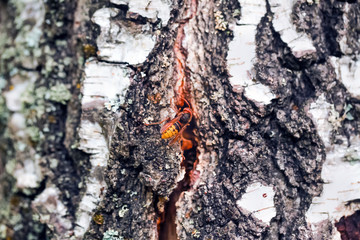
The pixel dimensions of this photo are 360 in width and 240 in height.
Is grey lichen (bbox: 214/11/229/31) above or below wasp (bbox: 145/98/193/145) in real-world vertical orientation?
above

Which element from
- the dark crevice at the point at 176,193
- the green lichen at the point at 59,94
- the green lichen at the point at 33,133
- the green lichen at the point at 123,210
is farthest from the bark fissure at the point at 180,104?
the green lichen at the point at 33,133

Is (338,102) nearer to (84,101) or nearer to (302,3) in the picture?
(302,3)

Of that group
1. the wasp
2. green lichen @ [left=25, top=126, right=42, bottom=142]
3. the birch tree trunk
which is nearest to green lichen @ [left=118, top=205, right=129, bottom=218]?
the birch tree trunk

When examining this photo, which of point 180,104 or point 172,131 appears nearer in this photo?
point 172,131

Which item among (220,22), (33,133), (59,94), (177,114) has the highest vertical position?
(220,22)

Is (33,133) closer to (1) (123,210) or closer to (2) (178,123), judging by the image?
(1) (123,210)

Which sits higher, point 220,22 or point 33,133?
point 220,22

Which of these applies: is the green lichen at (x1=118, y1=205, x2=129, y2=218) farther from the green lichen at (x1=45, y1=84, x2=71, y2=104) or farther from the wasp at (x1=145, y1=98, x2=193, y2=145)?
the green lichen at (x1=45, y1=84, x2=71, y2=104)

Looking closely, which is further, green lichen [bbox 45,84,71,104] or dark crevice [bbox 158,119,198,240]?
→ dark crevice [bbox 158,119,198,240]

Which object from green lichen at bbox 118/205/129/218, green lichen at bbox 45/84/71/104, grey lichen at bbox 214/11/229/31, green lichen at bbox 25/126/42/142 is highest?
grey lichen at bbox 214/11/229/31

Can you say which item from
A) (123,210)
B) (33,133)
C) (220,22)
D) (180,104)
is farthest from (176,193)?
(220,22)
